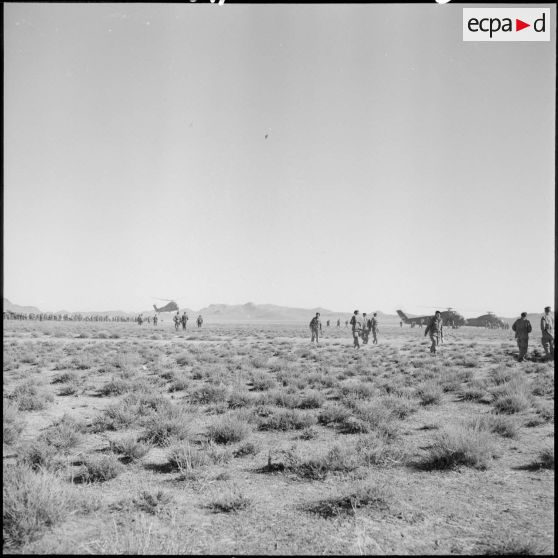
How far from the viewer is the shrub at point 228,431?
23.8 ft

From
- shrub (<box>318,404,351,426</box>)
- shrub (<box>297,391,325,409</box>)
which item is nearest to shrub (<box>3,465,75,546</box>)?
shrub (<box>318,404,351,426</box>)

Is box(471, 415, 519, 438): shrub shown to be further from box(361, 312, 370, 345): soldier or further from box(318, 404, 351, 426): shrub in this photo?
box(361, 312, 370, 345): soldier

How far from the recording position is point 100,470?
5.59 metres

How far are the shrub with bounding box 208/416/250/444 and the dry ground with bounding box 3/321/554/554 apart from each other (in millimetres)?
24

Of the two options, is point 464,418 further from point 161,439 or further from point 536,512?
point 161,439

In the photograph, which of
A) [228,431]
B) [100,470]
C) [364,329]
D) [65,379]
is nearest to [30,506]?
[100,470]

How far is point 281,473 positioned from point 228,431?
1.56 metres

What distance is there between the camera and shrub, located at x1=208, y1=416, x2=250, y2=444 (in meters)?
7.25

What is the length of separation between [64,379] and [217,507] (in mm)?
10368

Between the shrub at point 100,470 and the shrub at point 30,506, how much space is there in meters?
0.85

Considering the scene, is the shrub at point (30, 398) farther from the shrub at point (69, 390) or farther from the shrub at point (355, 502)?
the shrub at point (355, 502)

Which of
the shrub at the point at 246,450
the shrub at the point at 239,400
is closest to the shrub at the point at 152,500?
the shrub at the point at 246,450

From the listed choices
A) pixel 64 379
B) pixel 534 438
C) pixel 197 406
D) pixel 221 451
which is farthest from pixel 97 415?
pixel 534 438

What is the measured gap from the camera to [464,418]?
8953mm
